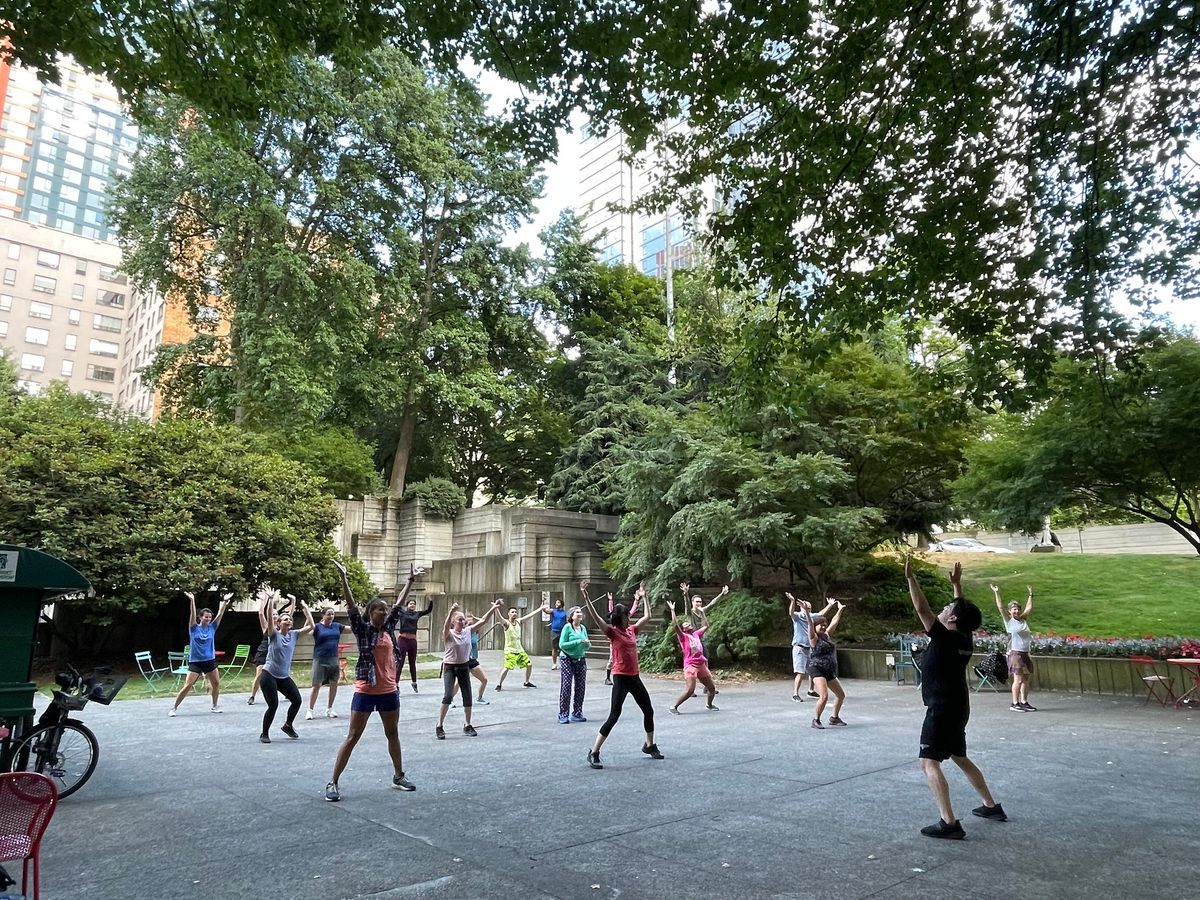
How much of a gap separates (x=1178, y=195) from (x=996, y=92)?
79.8 inches

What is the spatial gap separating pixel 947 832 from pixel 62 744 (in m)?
7.50

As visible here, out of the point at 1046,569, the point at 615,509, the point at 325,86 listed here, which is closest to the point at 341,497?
the point at 615,509

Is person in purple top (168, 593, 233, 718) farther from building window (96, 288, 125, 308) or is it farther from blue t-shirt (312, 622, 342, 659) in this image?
building window (96, 288, 125, 308)

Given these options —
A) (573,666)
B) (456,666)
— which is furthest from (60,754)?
(573,666)

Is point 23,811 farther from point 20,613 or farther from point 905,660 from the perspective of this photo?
point 905,660

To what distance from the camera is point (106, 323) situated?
268ft

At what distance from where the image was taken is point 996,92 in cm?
808

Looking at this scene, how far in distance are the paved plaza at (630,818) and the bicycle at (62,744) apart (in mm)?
236

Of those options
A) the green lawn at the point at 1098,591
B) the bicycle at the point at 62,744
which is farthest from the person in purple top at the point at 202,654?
the green lawn at the point at 1098,591

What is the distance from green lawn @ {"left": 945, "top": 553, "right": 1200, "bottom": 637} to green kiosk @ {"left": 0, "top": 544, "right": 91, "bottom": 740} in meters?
18.3

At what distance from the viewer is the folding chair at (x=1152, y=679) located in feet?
42.4

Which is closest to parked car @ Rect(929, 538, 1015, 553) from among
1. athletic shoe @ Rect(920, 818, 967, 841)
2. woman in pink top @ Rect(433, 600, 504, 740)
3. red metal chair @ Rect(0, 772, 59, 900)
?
woman in pink top @ Rect(433, 600, 504, 740)

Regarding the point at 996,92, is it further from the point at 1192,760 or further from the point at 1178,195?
the point at 1192,760

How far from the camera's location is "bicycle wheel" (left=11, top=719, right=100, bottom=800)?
21.9 ft
